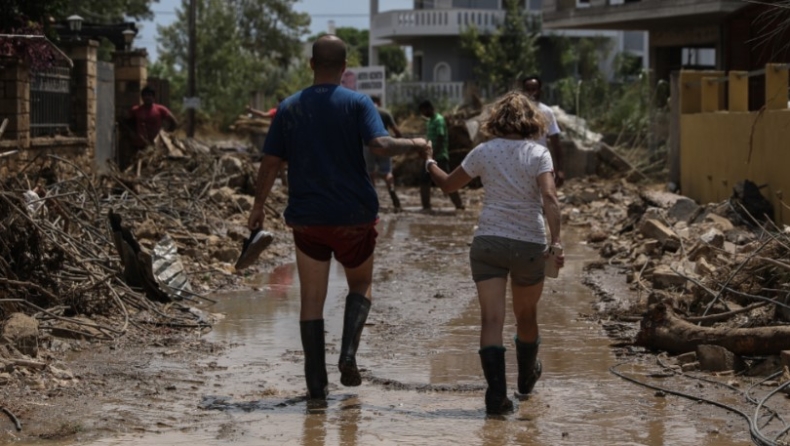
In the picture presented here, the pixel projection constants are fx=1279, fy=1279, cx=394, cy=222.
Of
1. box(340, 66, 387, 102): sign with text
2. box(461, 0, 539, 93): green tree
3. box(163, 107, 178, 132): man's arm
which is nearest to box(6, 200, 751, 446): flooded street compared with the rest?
box(163, 107, 178, 132): man's arm

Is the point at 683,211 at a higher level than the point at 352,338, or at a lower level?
higher

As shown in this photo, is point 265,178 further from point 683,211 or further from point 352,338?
point 683,211

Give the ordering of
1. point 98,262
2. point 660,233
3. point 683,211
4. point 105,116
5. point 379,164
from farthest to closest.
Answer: point 105,116
point 379,164
point 683,211
point 660,233
point 98,262

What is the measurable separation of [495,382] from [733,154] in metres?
10.1

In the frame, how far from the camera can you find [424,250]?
15008mm

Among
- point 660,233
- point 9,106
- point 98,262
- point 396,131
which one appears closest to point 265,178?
point 98,262

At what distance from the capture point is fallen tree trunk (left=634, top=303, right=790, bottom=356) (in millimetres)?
7391

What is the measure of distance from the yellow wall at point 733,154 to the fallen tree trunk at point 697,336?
17.0 ft

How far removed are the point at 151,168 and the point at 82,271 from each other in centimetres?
905

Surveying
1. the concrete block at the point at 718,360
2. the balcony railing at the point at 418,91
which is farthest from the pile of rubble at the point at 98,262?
the balcony railing at the point at 418,91

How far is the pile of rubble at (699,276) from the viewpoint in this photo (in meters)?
7.80

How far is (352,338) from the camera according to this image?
22.8ft

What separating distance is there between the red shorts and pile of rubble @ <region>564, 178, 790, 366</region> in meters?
Result: 2.09

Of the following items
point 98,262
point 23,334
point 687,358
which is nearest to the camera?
point 23,334
